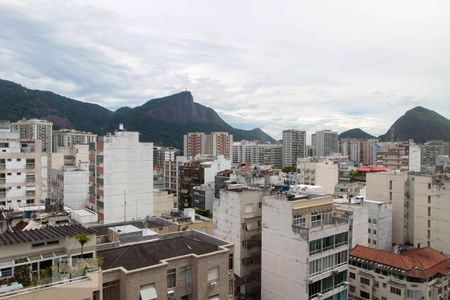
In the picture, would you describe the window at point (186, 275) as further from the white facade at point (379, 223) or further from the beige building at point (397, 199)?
the beige building at point (397, 199)

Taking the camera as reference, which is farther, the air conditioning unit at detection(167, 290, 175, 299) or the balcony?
the balcony

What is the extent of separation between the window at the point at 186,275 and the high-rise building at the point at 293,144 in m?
155

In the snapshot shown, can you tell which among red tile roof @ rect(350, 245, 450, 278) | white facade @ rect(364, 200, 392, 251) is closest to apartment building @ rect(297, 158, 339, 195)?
white facade @ rect(364, 200, 392, 251)

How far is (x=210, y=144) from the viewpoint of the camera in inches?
6801

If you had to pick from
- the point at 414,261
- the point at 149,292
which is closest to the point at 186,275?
the point at 149,292

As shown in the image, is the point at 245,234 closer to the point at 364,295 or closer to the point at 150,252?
the point at 150,252

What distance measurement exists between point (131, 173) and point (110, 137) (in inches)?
217

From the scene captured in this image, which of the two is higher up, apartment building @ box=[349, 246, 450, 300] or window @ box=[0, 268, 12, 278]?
window @ box=[0, 268, 12, 278]

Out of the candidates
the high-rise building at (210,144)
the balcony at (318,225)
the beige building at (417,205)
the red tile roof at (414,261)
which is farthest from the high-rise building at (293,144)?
the balcony at (318,225)

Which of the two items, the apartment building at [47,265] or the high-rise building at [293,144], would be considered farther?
the high-rise building at [293,144]

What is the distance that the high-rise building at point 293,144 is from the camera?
171000 mm

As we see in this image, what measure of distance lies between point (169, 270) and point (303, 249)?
10.8 metres

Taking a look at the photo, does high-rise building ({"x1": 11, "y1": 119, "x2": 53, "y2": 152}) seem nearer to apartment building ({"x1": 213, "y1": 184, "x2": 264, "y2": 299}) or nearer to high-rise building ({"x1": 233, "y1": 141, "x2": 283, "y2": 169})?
high-rise building ({"x1": 233, "y1": 141, "x2": 283, "y2": 169})

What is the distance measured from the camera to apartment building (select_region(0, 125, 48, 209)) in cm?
3769
